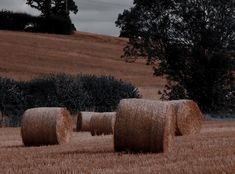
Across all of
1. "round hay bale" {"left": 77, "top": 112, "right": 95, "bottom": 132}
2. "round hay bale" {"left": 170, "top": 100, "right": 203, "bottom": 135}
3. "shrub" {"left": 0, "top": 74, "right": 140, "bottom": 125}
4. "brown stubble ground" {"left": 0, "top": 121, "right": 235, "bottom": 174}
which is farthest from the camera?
"shrub" {"left": 0, "top": 74, "right": 140, "bottom": 125}

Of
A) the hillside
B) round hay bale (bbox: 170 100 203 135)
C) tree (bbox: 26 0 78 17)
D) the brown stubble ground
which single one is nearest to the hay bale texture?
round hay bale (bbox: 170 100 203 135)

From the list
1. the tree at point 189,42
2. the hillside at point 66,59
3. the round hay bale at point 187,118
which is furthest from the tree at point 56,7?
the round hay bale at point 187,118

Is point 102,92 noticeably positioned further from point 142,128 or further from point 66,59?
point 142,128

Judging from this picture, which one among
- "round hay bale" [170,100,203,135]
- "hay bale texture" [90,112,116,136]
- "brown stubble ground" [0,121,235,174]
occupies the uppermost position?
"brown stubble ground" [0,121,235,174]

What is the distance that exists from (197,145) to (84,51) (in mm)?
47249

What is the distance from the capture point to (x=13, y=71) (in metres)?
46.2

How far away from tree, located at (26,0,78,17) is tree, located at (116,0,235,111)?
43195 mm

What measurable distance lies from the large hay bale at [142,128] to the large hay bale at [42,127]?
15.0ft

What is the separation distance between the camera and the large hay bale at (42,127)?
17281 mm

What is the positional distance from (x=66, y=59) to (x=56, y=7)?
30984mm

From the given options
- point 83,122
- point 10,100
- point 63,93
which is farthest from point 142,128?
point 63,93

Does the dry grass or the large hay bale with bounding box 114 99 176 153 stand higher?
the large hay bale with bounding box 114 99 176 153

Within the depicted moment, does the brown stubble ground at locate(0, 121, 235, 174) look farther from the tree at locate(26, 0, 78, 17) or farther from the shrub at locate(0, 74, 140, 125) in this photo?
the tree at locate(26, 0, 78, 17)

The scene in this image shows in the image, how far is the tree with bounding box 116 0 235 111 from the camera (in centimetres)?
3906
